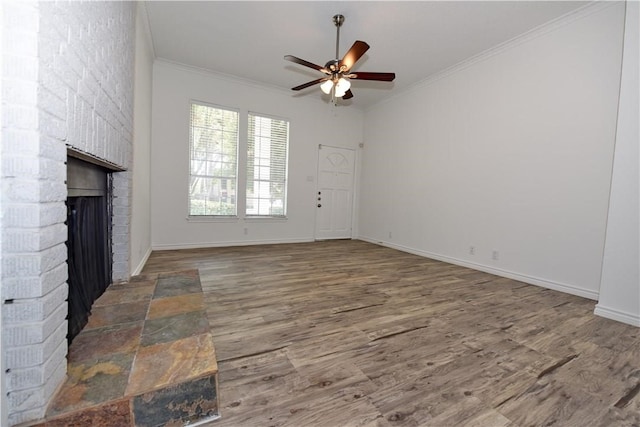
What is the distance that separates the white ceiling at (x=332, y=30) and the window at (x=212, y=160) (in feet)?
2.83

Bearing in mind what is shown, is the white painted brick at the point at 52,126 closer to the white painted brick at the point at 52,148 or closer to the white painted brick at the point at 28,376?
the white painted brick at the point at 52,148

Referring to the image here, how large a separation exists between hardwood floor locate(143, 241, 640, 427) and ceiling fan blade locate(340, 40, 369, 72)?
2504mm

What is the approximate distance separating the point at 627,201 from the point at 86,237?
422 cm

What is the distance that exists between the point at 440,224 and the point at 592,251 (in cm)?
193

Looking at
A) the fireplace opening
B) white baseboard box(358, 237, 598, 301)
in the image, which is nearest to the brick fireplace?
the fireplace opening

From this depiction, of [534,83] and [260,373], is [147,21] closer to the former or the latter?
[260,373]

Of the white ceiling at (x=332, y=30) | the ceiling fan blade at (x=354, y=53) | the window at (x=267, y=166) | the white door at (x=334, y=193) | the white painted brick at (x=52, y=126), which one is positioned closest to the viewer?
the white painted brick at (x=52, y=126)

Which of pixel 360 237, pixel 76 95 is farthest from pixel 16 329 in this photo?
pixel 360 237

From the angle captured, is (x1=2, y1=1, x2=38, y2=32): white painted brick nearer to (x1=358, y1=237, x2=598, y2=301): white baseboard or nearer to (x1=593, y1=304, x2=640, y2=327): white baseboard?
(x1=593, y1=304, x2=640, y2=327): white baseboard

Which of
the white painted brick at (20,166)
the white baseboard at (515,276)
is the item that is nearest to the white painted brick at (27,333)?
the white painted brick at (20,166)

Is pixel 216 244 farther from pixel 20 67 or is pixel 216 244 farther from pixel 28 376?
pixel 20 67

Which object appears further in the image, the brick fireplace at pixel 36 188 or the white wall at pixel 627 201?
the white wall at pixel 627 201

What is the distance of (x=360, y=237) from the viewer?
21.7 ft

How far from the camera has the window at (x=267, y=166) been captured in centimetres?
539
